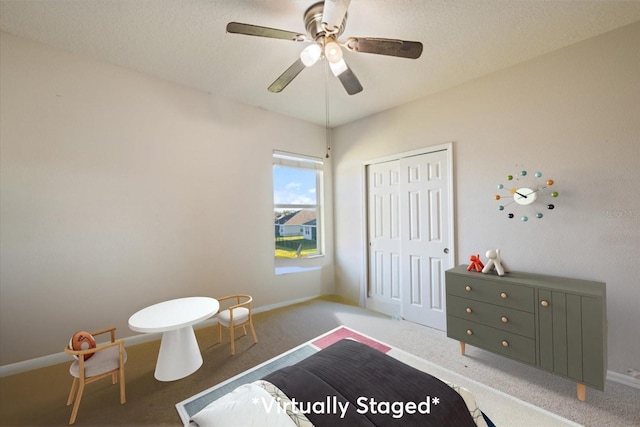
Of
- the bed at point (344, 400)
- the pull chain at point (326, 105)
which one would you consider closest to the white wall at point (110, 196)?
the pull chain at point (326, 105)

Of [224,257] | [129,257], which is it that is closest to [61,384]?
[129,257]

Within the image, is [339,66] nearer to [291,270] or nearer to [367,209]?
[367,209]

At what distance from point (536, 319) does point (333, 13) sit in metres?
2.52

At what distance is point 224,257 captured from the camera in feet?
10.2

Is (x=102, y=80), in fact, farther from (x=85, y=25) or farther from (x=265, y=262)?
(x=265, y=262)

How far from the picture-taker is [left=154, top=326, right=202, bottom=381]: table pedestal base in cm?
201

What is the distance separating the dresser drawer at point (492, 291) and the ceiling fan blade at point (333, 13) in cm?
221

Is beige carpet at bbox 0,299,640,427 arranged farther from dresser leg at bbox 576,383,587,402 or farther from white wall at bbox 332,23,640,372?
white wall at bbox 332,23,640,372

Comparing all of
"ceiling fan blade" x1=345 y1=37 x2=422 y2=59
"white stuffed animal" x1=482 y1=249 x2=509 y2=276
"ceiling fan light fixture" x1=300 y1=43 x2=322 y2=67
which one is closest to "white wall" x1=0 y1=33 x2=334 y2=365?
"ceiling fan light fixture" x1=300 y1=43 x2=322 y2=67

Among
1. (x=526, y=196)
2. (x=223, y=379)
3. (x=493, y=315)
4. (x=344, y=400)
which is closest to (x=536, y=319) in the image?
(x=493, y=315)

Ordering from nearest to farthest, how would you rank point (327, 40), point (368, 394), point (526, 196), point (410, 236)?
point (368, 394) → point (327, 40) → point (526, 196) → point (410, 236)

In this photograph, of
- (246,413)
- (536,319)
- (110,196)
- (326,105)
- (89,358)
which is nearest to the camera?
(246,413)

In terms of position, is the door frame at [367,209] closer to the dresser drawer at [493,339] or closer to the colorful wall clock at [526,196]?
the colorful wall clock at [526,196]

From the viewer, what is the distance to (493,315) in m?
2.12
